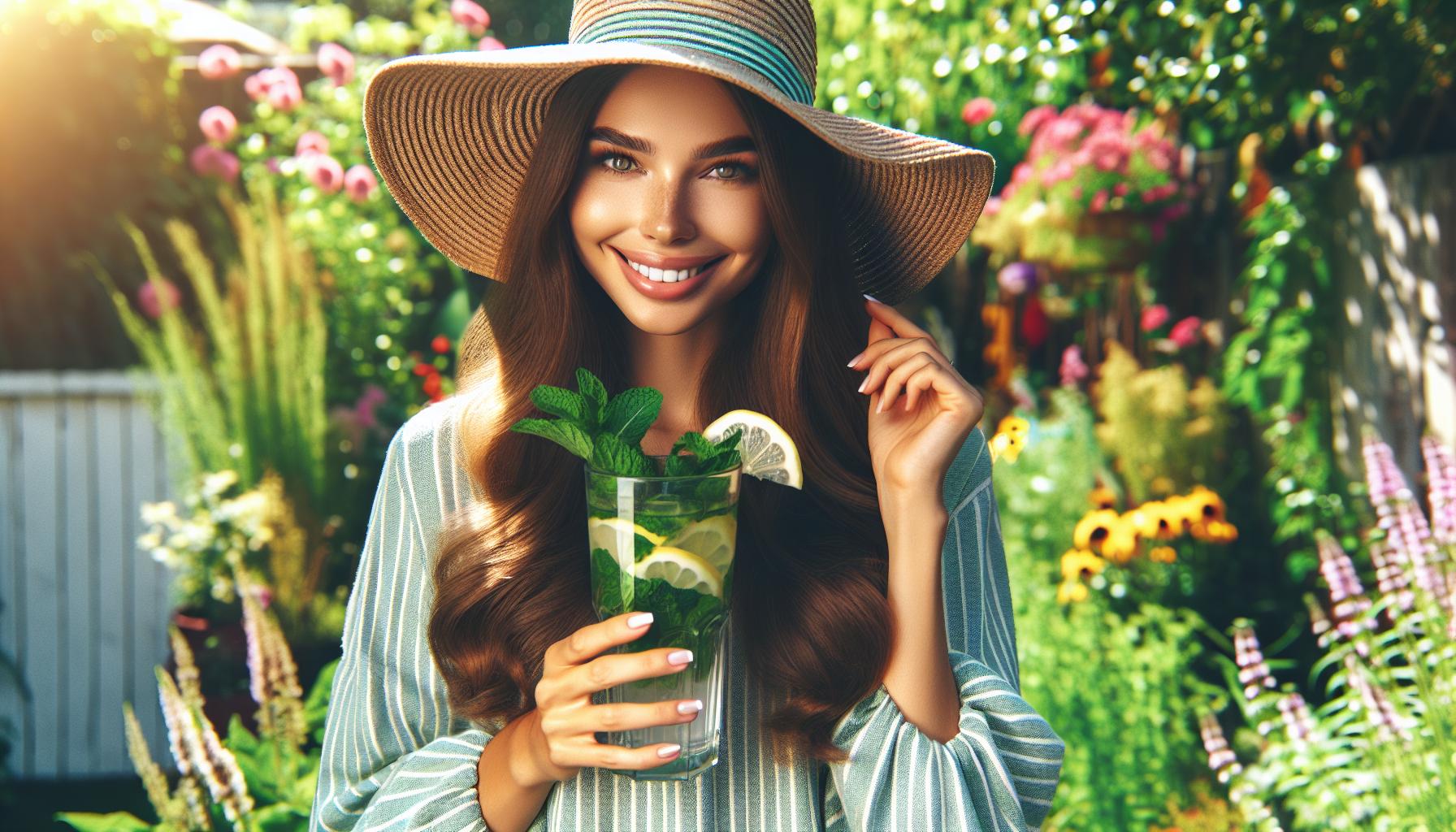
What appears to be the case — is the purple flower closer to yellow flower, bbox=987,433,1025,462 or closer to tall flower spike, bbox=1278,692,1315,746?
tall flower spike, bbox=1278,692,1315,746

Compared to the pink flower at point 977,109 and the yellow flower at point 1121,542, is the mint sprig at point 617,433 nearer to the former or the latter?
the yellow flower at point 1121,542

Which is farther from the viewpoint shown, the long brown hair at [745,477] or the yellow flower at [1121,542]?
the yellow flower at [1121,542]

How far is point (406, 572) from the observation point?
148 cm

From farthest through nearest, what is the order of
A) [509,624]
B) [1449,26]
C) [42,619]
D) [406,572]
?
[42,619], [1449,26], [406,572], [509,624]

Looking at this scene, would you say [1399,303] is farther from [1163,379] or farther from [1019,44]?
[1019,44]

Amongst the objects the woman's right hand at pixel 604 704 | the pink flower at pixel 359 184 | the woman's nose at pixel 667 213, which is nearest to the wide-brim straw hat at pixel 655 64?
the woman's nose at pixel 667 213

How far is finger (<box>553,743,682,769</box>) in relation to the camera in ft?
3.80

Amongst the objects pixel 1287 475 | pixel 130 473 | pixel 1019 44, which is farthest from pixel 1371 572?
pixel 130 473

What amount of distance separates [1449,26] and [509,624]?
105 inches

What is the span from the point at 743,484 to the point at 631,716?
39 cm

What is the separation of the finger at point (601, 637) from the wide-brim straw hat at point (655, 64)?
0.55 metres

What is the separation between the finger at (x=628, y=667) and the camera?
1.11 m

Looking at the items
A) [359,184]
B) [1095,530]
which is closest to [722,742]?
[1095,530]

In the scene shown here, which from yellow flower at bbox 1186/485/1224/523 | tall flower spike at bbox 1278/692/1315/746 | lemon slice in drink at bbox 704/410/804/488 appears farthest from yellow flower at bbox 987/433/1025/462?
yellow flower at bbox 1186/485/1224/523
